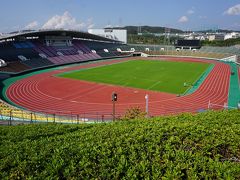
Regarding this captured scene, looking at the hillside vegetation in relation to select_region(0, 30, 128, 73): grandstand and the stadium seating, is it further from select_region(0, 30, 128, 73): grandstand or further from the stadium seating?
the stadium seating

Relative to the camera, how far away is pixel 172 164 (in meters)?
5.95

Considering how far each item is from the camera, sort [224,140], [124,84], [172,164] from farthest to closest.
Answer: [124,84], [224,140], [172,164]

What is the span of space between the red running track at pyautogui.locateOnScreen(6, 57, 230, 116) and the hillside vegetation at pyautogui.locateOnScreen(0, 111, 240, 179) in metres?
20.0

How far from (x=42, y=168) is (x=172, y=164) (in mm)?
2981

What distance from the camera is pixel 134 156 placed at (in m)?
6.28

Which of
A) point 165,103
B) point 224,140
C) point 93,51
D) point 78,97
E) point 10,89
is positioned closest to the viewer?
point 224,140

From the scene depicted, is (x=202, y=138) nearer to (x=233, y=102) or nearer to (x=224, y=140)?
(x=224, y=140)

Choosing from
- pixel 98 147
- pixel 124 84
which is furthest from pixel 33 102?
pixel 98 147

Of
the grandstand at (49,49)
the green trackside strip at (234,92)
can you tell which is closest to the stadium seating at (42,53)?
the grandstand at (49,49)

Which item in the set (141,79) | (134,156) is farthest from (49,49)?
(134,156)

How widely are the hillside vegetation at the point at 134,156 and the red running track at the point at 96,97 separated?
20.0 m

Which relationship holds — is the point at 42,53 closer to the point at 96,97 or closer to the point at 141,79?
the point at 141,79

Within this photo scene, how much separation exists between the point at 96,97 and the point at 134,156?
90.8 feet

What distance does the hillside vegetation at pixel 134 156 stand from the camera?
18.8ft
